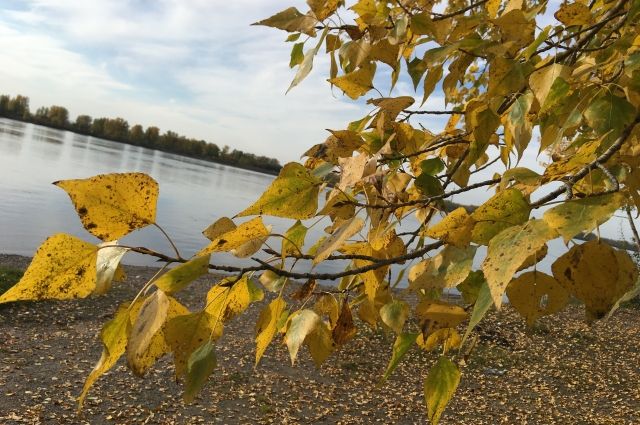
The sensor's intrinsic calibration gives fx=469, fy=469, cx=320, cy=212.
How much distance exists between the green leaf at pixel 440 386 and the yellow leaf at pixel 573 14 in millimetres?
566

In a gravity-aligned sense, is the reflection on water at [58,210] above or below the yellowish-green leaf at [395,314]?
below

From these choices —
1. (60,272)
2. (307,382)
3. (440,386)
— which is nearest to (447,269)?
(440,386)

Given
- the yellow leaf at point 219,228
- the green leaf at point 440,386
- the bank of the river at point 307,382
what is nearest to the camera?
the yellow leaf at point 219,228

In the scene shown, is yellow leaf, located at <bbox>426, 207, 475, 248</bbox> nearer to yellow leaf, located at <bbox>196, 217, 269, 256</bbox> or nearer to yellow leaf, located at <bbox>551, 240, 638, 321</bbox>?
yellow leaf, located at <bbox>551, 240, 638, 321</bbox>

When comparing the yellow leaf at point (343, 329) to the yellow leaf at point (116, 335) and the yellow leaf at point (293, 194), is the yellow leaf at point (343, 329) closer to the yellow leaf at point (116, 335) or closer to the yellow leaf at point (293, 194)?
the yellow leaf at point (293, 194)

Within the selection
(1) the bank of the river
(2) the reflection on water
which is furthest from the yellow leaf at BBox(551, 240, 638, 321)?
(2) the reflection on water

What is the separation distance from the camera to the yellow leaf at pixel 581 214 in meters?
0.34

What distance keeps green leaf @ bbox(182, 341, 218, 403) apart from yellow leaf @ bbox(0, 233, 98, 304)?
0.12m

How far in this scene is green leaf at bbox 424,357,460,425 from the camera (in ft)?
2.15

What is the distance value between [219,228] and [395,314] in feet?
1.14

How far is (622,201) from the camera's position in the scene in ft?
1.18

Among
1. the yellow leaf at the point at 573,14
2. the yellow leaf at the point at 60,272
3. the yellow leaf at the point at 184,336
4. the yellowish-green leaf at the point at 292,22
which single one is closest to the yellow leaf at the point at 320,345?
the yellow leaf at the point at 184,336

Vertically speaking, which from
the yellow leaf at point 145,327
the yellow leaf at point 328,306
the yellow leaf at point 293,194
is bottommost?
the yellow leaf at point 328,306

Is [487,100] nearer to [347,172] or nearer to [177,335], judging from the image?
[347,172]
